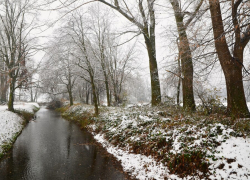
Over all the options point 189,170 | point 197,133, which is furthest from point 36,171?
point 197,133

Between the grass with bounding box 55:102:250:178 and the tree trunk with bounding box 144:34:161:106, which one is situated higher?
the tree trunk with bounding box 144:34:161:106

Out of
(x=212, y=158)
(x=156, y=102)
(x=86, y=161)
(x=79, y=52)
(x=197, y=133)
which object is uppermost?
(x=79, y=52)

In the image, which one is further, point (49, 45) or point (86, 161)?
point (49, 45)

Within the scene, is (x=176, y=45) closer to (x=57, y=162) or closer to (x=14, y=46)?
(x=57, y=162)

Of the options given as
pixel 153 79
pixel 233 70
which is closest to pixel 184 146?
pixel 233 70

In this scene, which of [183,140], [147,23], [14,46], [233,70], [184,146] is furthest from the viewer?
[14,46]

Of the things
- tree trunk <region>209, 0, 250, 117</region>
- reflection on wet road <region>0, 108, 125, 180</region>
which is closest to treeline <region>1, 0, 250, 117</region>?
tree trunk <region>209, 0, 250, 117</region>

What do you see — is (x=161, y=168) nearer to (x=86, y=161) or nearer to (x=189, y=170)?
(x=189, y=170)

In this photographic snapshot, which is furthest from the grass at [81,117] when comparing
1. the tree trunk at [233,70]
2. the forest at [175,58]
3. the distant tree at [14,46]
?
the tree trunk at [233,70]

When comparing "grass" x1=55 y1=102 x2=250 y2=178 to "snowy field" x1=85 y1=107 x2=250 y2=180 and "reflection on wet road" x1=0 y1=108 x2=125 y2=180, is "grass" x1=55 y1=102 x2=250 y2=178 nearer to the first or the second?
"snowy field" x1=85 y1=107 x2=250 y2=180

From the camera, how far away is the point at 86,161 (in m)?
6.03

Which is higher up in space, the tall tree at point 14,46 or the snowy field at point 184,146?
the tall tree at point 14,46

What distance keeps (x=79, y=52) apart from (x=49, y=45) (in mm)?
2752

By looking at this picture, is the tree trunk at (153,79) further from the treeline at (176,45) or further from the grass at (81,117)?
the grass at (81,117)
